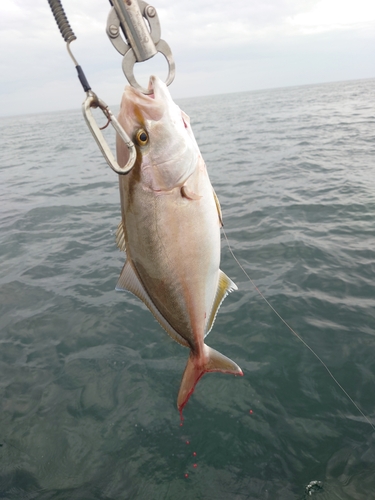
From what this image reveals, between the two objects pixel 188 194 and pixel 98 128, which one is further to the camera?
pixel 188 194

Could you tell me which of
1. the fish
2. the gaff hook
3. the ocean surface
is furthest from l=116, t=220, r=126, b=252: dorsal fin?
the ocean surface

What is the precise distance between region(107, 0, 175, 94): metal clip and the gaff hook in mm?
219

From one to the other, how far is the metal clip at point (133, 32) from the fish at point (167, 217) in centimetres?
12

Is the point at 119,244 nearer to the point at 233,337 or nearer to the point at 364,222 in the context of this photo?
the point at 233,337

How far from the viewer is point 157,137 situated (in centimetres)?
183

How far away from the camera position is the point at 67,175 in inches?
627

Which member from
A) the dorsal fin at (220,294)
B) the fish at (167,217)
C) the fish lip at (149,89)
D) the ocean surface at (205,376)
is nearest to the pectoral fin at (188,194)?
the fish at (167,217)

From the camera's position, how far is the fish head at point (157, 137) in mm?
1812

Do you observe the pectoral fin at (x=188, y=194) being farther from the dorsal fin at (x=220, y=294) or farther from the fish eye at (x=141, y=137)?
the dorsal fin at (x=220, y=294)

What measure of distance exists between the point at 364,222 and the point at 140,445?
6.69 metres

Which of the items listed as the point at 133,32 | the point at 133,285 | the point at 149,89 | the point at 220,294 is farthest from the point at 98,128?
the point at 220,294

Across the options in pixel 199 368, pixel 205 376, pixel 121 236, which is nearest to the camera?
pixel 121 236

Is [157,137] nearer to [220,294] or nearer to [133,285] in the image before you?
[133,285]

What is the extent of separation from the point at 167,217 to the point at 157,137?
17.3 inches
